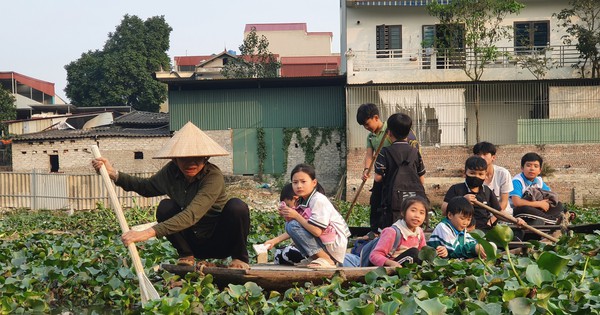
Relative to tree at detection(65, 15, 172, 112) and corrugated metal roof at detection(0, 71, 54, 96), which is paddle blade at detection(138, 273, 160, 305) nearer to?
tree at detection(65, 15, 172, 112)

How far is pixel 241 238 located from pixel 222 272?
0.42 m

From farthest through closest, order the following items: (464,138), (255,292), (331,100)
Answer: (331,100) → (464,138) → (255,292)

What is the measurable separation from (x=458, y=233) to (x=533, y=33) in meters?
20.1

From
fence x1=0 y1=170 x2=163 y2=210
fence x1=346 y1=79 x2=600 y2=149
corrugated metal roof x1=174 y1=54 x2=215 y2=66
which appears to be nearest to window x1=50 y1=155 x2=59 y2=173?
fence x1=0 y1=170 x2=163 y2=210

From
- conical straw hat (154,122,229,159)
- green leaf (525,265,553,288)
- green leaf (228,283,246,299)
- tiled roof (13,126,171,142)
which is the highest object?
tiled roof (13,126,171,142)

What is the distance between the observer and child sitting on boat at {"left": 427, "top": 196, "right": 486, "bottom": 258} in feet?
20.5

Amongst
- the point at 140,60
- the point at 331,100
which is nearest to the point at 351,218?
the point at 331,100

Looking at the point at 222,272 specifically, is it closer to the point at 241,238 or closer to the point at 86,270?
the point at 241,238

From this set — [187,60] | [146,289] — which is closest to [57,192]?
[146,289]

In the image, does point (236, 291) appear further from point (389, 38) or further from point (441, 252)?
point (389, 38)

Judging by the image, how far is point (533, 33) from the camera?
25203mm

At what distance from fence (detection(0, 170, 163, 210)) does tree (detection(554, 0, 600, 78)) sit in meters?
11.8

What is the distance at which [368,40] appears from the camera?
2592cm

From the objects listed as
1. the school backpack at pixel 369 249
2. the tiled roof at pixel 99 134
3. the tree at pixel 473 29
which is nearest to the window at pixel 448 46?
the tree at pixel 473 29
